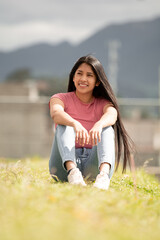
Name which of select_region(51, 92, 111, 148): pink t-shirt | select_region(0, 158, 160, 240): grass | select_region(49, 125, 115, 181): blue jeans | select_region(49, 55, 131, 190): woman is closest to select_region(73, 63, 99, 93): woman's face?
select_region(49, 55, 131, 190): woman

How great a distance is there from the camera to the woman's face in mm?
3049

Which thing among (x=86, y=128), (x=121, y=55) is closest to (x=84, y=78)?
(x=86, y=128)

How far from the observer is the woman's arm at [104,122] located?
2.69 metres

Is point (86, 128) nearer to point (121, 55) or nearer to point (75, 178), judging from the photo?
point (75, 178)

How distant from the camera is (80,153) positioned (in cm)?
298

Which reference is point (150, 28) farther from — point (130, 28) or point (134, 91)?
point (134, 91)

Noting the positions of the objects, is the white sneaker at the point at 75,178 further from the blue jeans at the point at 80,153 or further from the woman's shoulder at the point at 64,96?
the woman's shoulder at the point at 64,96

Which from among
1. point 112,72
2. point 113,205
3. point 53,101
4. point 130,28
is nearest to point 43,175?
point 53,101

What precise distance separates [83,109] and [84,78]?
0.24 m

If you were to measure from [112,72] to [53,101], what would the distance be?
141 feet

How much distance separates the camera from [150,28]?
12688cm

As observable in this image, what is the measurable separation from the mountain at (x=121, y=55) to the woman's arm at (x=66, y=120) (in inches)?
3457

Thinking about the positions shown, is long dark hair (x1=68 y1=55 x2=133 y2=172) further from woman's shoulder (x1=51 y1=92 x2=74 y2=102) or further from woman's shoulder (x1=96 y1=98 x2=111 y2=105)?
woman's shoulder (x1=51 y1=92 x2=74 y2=102)

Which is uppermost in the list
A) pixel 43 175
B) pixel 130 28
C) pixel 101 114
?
pixel 130 28
